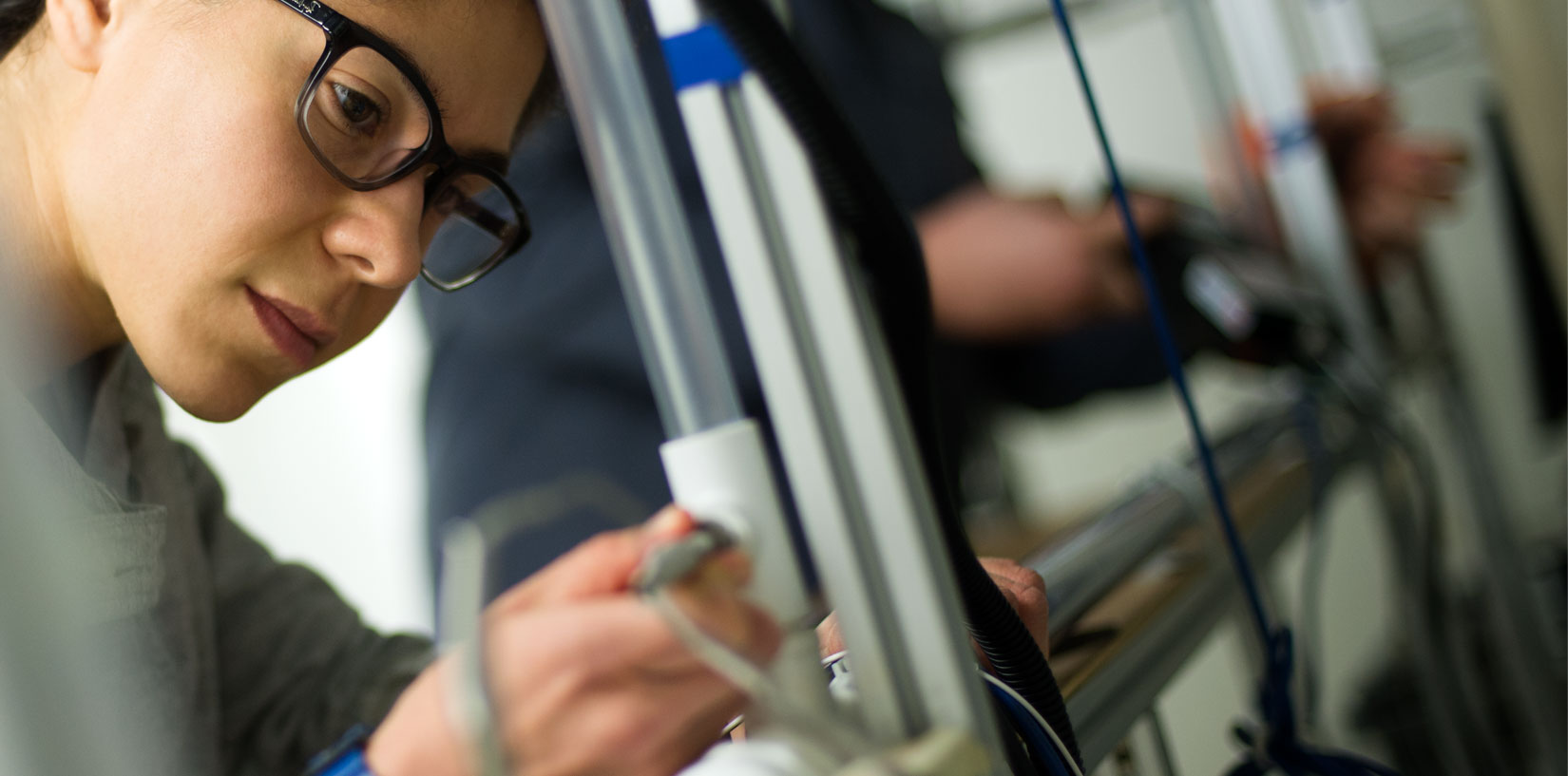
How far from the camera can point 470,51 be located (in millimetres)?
316

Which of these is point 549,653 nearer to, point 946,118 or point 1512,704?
point 946,118

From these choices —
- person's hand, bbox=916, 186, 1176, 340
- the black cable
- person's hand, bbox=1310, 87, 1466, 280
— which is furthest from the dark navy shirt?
person's hand, bbox=1310, 87, 1466, 280

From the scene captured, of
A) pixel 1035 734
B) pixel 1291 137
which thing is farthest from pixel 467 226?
pixel 1291 137

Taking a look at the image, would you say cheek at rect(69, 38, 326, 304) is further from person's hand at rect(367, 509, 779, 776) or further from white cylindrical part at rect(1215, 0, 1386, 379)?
white cylindrical part at rect(1215, 0, 1386, 379)

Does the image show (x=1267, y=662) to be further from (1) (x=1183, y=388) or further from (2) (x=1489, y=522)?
(2) (x=1489, y=522)

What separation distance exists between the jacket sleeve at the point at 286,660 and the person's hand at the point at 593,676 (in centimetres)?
13

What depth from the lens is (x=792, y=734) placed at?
0.86ft

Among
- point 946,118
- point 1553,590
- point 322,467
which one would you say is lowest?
point 1553,590

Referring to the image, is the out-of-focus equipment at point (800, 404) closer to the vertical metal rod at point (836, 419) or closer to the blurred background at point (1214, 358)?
the vertical metal rod at point (836, 419)

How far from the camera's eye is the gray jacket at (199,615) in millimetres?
243

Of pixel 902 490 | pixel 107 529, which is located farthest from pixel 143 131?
pixel 902 490

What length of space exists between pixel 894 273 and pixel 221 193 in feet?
0.58

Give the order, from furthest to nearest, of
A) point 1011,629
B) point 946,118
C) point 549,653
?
point 946,118 → point 1011,629 → point 549,653

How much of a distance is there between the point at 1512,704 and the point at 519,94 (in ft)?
4.85
